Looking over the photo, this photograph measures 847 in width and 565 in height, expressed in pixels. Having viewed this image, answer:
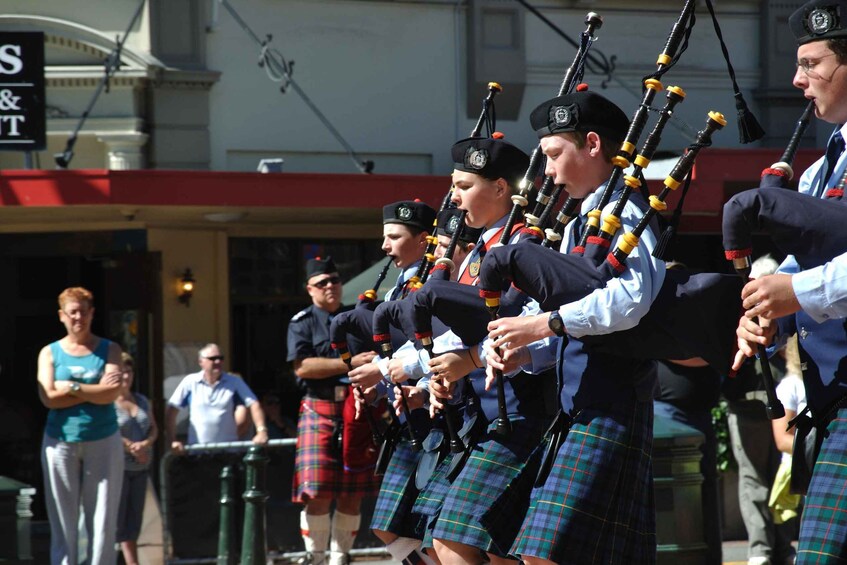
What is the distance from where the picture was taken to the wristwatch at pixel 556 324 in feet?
12.5

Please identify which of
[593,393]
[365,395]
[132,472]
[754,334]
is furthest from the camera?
[132,472]

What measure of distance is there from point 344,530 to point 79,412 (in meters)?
1.60

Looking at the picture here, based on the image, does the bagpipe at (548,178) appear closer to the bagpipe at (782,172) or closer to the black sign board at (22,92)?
the bagpipe at (782,172)

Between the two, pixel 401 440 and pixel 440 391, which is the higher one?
pixel 440 391

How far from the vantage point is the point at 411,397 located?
5.51m

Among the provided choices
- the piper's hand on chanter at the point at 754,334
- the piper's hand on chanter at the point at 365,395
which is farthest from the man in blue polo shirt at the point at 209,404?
the piper's hand on chanter at the point at 754,334

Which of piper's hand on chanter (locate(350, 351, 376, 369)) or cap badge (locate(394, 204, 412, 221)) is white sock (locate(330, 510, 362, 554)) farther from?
cap badge (locate(394, 204, 412, 221))

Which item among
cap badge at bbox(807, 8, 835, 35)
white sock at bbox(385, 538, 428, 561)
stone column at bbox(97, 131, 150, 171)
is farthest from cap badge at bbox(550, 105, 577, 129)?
stone column at bbox(97, 131, 150, 171)

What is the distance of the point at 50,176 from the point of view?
10719 mm

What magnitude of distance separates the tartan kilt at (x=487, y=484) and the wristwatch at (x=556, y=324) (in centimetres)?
68

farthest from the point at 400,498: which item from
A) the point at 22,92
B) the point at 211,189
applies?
the point at 22,92

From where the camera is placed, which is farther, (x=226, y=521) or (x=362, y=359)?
(x=226, y=521)

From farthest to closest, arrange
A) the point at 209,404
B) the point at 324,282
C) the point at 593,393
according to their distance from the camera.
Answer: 1. the point at 209,404
2. the point at 324,282
3. the point at 593,393

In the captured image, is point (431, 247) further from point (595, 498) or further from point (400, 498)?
point (595, 498)
